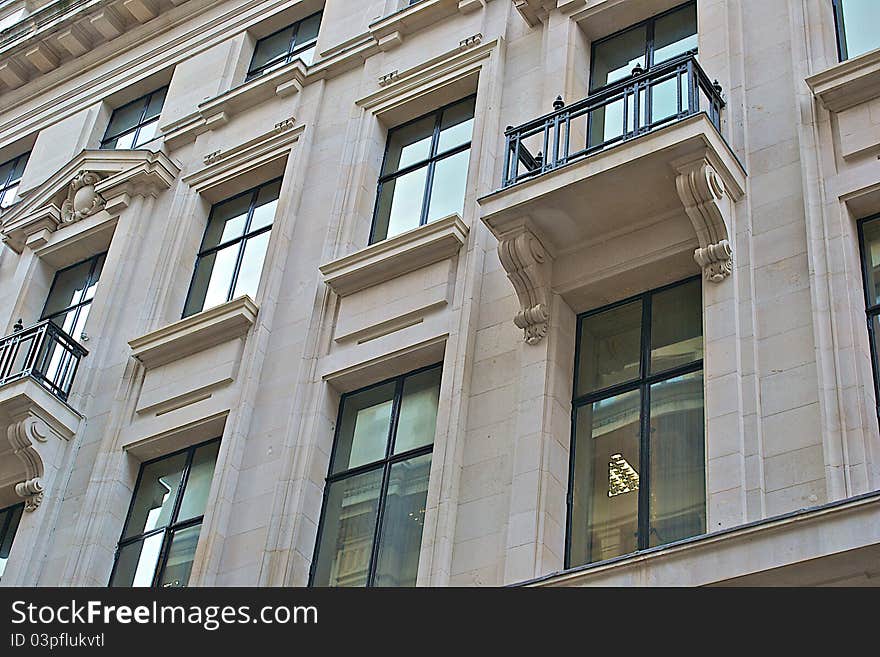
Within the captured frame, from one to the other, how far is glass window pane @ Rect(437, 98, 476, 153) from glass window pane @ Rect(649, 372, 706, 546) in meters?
6.07

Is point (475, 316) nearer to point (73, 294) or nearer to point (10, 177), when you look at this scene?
point (73, 294)

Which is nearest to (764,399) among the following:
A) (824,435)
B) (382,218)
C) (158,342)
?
(824,435)

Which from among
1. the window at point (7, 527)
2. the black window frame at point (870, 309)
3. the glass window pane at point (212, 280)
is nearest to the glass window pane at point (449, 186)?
the glass window pane at point (212, 280)

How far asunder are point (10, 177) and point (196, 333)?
386 inches

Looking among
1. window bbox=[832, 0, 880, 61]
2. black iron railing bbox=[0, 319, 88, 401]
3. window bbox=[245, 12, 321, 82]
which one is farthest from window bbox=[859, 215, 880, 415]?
window bbox=[245, 12, 321, 82]

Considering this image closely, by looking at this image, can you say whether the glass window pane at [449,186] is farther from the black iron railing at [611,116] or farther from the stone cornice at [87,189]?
the stone cornice at [87,189]

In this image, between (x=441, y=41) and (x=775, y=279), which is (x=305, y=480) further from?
(x=441, y=41)

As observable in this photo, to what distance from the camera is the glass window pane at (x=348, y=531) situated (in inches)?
620

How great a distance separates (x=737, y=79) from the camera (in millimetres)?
16562

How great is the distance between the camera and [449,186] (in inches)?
747

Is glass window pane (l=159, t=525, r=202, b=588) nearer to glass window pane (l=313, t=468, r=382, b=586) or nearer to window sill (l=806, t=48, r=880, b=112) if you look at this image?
glass window pane (l=313, t=468, r=382, b=586)
